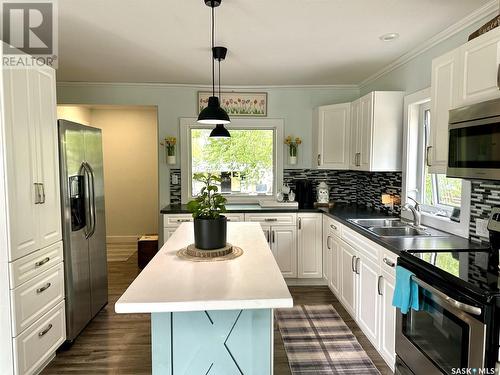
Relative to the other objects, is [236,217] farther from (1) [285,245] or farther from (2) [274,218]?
(1) [285,245]

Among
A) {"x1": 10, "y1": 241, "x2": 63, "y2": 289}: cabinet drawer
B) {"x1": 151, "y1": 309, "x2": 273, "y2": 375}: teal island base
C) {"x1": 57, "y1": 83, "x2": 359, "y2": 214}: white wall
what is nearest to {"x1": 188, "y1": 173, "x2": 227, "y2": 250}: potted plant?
{"x1": 151, "y1": 309, "x2": 273, "y2": 375}: teal island base

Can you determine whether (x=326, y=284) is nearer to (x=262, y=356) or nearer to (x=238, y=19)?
(x=262, y=356)

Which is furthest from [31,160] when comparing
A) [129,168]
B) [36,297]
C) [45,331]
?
[129,168]

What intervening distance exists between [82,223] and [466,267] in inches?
110

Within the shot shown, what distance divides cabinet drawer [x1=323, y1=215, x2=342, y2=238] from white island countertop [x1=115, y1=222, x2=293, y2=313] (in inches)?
59.2

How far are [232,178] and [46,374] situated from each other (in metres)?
2.87

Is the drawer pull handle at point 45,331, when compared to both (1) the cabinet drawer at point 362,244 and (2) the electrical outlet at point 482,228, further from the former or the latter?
(2) the electrical outlet at point 482,228

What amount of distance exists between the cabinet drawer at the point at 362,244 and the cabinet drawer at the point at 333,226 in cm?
12

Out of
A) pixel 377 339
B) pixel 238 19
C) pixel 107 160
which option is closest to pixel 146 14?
pixel 238 19

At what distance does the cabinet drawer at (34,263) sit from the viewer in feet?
6.67

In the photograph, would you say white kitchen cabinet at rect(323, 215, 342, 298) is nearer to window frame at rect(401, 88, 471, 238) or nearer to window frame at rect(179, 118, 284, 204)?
window frame at rect(401, 88, 471, 238)

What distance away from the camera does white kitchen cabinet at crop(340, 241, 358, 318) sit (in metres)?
2.93

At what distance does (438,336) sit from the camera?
165 cm

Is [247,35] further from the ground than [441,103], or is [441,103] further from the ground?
[247,35]
